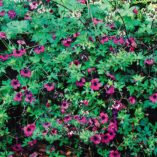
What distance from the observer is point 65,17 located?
12.9ft

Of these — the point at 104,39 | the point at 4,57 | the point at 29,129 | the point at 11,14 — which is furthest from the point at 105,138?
the point at 11,14

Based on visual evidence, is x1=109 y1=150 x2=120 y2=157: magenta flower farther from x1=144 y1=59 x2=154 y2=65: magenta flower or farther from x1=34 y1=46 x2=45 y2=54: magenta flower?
x1=34 y1=46 x2=45 y2=54: magenta flower

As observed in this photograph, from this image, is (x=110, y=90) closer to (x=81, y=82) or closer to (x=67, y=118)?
(x=81, y=82)

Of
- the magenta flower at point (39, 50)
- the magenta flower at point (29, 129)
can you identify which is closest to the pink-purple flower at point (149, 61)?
the magenta flower at point (39, 50)

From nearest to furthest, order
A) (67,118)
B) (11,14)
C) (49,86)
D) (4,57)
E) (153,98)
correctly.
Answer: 1. (153,98)
2. (67,118)
3. (49,86)
4. (4,57)
5. (11,14)

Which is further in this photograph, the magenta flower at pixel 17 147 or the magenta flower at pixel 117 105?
the magenta flower at pixel 17 147

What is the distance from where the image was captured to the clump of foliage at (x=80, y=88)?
3.27 meters

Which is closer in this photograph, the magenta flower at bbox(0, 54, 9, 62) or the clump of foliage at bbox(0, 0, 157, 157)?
the clump of foliage at bbox(0, 0, 157, 157)

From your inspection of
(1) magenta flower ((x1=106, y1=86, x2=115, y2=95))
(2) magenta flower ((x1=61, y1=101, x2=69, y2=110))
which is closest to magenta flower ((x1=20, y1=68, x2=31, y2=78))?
(2) magenta flower ((x1=61, y1=101, x2=69, y2=110))

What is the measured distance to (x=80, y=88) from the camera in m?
3.49

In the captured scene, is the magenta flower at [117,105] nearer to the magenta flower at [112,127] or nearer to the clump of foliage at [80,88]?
the clump of foliage at [80,88]

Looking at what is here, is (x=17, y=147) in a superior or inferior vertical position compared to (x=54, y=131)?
inferior

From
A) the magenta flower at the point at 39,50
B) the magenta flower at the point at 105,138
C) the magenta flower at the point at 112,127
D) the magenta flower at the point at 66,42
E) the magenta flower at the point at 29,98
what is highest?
the magenta flower at the point at 66,42

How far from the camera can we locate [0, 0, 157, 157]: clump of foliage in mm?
3268
